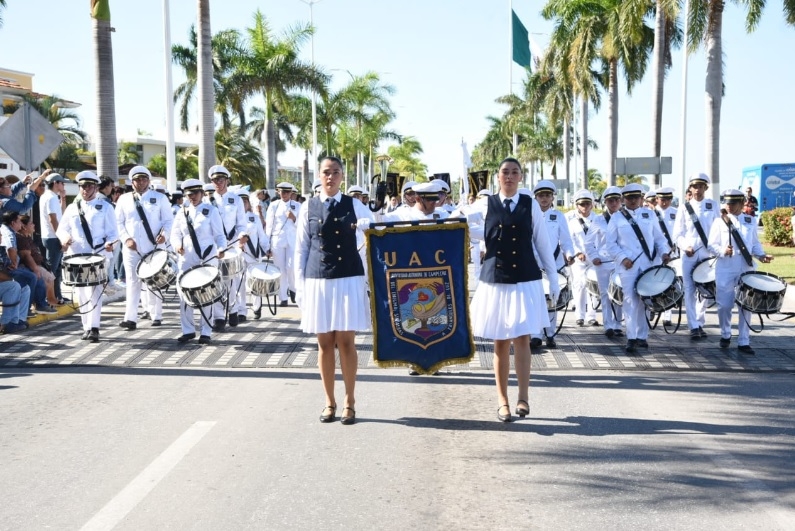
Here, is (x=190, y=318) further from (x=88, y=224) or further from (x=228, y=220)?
(x=88, y=224)

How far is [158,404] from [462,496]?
3.57 m

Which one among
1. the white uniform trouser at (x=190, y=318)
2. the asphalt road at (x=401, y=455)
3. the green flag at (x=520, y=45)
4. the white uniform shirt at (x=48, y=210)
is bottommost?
the asphalt road at (x=401, y=455)

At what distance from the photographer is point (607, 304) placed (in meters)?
11.5

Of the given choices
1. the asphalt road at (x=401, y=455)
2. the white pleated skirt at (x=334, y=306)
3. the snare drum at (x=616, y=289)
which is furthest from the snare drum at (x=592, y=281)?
the white pleated skirt at (x=334, y=306)

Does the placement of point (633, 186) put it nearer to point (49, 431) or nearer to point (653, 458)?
point (653, 458)

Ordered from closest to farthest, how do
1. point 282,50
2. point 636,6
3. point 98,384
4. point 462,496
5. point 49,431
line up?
1. point 462,496
2. point 49,431
3. point 98,384
4. point 636,6
5. point 282,50

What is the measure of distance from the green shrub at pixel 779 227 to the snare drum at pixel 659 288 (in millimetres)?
18980

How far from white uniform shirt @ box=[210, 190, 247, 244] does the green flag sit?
47.8 m

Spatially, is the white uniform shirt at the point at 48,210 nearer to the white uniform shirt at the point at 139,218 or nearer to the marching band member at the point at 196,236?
the white uniform shirt at the point at 139,218

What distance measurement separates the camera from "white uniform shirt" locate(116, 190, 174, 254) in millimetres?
12211

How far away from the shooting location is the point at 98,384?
28.2 feet

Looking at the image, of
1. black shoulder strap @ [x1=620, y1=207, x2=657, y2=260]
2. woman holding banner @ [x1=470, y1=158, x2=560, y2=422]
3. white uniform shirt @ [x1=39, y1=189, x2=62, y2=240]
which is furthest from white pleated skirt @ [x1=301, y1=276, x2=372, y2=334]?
white uniform shirt @ [x1=39, y1=189, x2=62, y2=240]

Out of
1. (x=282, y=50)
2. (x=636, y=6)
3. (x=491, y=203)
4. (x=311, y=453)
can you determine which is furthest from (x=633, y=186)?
(x=282, y=50)

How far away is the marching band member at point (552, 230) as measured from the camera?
1030cm
